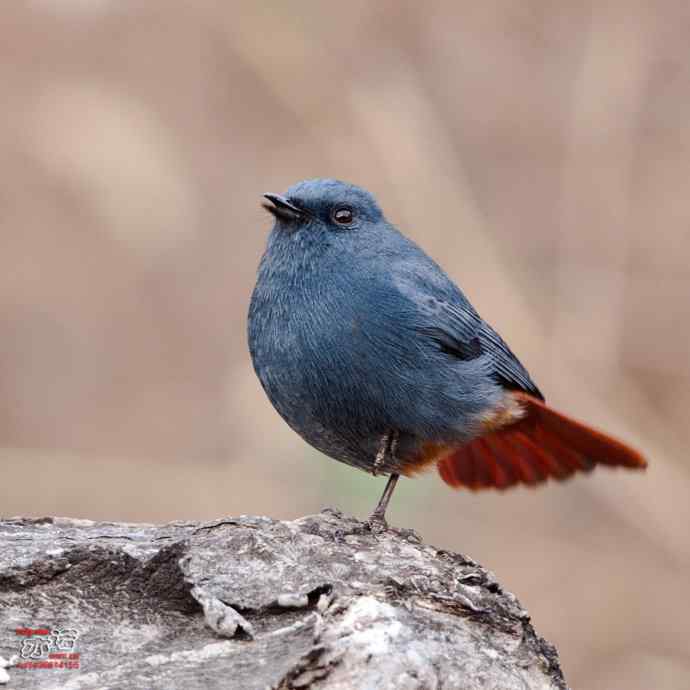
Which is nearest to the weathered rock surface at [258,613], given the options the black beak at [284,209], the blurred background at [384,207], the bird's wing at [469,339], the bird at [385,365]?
the bird at [385,365]

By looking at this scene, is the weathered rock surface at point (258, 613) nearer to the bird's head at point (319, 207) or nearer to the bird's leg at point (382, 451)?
the bird's leg at point (382, 451)

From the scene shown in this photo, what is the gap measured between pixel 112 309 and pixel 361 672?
15.1 feet

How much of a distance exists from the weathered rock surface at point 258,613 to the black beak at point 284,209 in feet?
4.41

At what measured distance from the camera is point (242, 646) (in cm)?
327

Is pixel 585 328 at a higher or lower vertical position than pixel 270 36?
lower

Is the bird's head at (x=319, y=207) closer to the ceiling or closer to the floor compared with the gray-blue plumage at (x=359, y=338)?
closer to the ceiling

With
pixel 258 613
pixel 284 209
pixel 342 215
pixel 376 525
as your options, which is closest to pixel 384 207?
pixel 342 215

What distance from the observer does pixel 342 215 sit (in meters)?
4.84

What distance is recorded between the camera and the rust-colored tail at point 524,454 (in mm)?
4941

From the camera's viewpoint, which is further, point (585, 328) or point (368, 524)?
point (585, 328)

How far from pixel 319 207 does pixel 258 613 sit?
189cm

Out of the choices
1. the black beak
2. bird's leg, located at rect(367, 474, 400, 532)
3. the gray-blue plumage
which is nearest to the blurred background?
bird's leg, located at rect(367, 474, 400, 532)

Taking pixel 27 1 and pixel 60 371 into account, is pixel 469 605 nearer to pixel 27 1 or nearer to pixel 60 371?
pixel 60 371

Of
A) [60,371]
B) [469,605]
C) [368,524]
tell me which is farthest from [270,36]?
[469,605]
